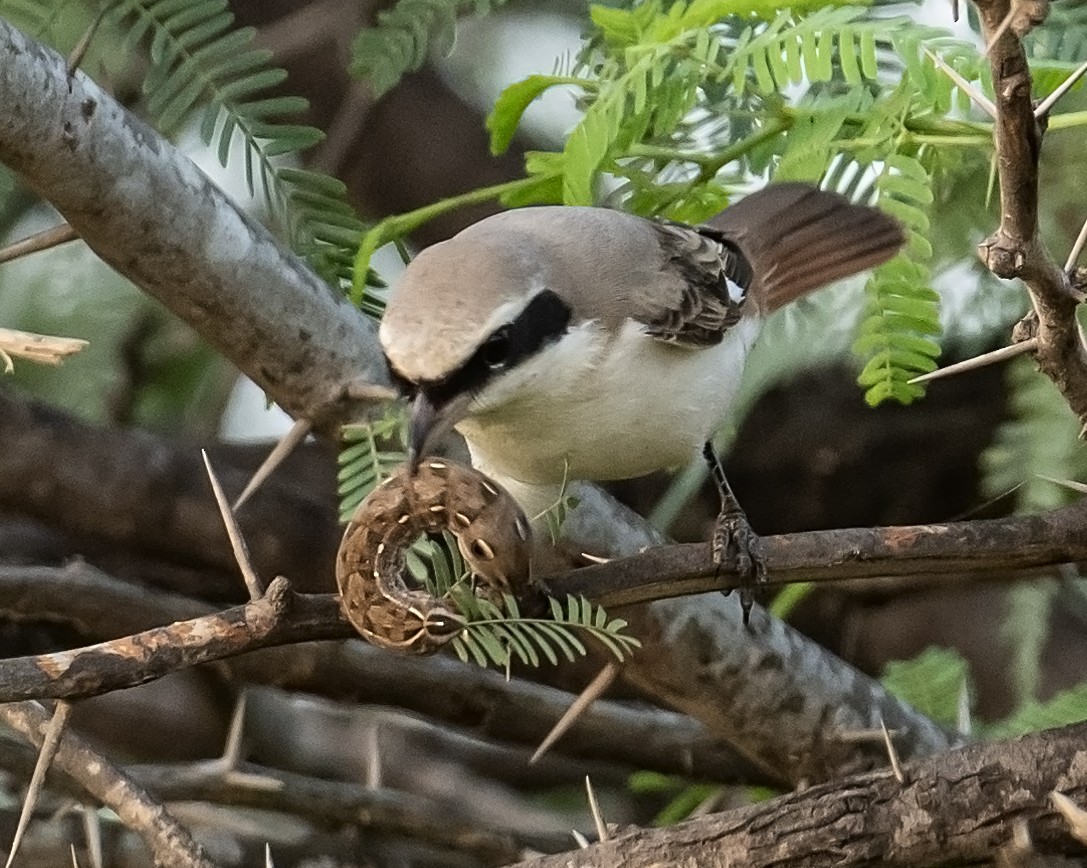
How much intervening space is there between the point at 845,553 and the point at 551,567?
404mm

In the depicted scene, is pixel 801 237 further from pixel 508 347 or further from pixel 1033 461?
pixel 508 347

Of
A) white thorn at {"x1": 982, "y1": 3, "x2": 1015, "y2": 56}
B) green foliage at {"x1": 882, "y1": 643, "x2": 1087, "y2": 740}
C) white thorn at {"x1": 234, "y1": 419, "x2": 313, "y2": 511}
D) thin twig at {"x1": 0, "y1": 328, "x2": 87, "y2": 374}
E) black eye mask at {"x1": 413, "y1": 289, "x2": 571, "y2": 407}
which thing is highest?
white thorn at {"x1": 982, "y1": 3, "x2": 1015, "y2": 56}

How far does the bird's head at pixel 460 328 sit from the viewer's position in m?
1.40

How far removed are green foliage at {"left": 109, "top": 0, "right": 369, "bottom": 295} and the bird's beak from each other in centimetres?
43

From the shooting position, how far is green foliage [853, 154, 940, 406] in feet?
4.75

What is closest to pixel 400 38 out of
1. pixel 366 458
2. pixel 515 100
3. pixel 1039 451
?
pixel 515 100

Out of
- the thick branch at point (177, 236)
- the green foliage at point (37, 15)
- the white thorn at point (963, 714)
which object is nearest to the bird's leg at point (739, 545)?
the white thorn at point (963, 714)

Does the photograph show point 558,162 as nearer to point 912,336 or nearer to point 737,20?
point 737,20

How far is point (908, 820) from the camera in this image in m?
1.22

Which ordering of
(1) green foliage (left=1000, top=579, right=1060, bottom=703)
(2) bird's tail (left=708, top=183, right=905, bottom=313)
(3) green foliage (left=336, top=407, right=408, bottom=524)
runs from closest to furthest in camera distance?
(3) green foliage (left=336, top=407, right=408, bottom=524)
(2) bird's tail (left=708, top=183, right=905, bottom=313)
(1) green foliage (left=1000, top=579, right=1060, bottom=703)

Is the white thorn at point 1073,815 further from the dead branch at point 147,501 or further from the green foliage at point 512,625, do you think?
the dead branch at point 147,501

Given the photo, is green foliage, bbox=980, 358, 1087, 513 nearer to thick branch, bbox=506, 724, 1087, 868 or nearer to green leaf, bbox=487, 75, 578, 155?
thick branch, bbox=506, 724, 1087, 868

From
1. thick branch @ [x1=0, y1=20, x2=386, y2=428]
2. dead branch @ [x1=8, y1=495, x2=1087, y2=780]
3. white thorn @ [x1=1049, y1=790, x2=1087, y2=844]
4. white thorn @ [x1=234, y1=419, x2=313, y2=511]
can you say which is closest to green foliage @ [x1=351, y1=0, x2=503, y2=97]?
thick branch @ [x1=0, y1=20, x2=386, y2=428]

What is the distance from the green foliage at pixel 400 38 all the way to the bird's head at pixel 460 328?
463mm
